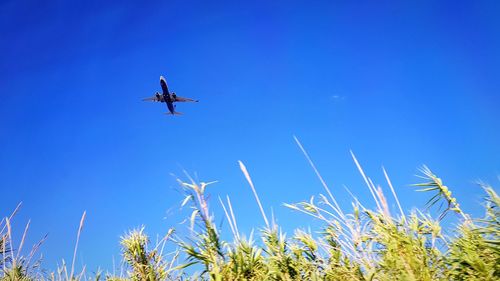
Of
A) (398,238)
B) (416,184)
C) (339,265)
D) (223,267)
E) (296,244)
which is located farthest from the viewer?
(416,184)

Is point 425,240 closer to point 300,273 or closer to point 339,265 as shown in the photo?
point 339,265

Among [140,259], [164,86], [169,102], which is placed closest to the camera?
[140,259]

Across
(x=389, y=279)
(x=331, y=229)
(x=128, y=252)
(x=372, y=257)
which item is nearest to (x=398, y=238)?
(x=372, y=257)

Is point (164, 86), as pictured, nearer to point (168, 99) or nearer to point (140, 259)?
point (168, 99)

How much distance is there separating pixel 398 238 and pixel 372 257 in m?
0.44

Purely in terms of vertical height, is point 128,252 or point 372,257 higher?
point 128,252

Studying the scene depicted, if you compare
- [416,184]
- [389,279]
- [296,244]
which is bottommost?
[389,279]

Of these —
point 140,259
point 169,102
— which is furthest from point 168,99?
point 140,259

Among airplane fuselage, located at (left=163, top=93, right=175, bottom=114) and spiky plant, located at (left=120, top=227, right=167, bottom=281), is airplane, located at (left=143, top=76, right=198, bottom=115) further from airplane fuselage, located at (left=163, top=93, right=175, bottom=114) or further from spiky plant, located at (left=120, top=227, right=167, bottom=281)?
spiky plant, located at (left=120, top=227, right=167, bottom=281)

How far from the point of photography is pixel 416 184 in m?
6.53

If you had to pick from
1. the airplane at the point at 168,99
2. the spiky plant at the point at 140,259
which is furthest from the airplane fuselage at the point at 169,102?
the spiky plant at the point at 140,259

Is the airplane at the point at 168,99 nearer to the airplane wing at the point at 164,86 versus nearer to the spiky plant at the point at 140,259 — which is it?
the airplane wing at the point at 164,86

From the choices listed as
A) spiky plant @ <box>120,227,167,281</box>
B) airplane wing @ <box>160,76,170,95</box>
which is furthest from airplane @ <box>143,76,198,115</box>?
spiky plant @ <box>120,227,167,281</box>

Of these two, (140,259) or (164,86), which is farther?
(164,86)
